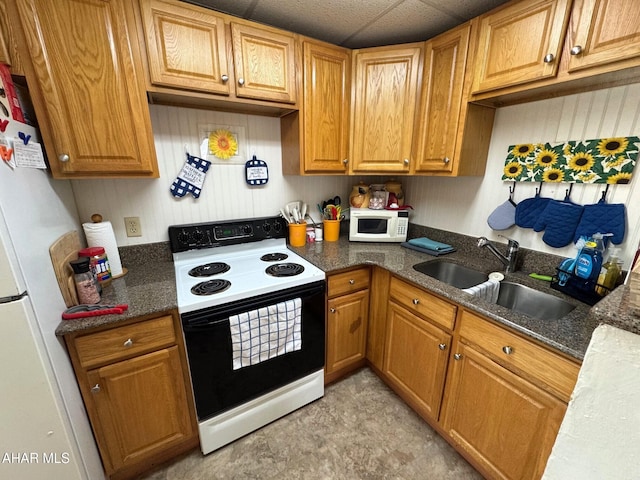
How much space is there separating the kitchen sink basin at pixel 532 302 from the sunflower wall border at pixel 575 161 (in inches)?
23.2

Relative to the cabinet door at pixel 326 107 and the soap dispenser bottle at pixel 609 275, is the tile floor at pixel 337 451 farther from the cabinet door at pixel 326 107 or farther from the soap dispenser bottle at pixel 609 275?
the cabinet door at pixel 326 107

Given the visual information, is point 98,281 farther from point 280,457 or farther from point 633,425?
point 633,425

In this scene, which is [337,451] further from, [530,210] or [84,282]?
[530,210]

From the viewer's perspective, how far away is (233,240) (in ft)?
5.93

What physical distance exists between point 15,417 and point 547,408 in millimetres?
1821

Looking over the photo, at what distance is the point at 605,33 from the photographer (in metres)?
0.95

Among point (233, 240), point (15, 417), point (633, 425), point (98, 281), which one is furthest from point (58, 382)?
point (633, 425)

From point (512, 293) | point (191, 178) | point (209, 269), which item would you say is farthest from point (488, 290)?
point (191, 178)

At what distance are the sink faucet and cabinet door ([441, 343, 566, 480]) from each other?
614mm

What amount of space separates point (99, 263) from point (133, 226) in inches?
13.9

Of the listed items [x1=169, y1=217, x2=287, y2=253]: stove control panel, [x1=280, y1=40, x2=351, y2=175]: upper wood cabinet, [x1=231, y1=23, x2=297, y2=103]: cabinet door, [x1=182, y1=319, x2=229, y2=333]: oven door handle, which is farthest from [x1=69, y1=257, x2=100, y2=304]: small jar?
[x1=280, y1=40, x2=351, y2=175]: upper wood cabinet

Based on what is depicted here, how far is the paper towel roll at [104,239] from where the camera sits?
133 cm

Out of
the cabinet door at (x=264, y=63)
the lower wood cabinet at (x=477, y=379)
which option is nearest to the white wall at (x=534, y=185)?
the lower wood cabinet at (x=477, y=379)

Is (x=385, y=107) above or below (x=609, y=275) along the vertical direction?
above
